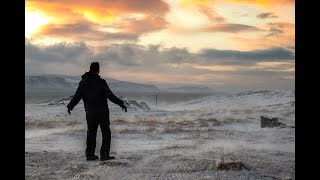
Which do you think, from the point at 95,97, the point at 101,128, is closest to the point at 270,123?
the point at 101,128

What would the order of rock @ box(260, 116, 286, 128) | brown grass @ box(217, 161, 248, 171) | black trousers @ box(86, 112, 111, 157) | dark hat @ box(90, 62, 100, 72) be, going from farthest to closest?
1. rock @ box(260, 116, 286, 128)
2. black trousers @ box(86, 112, 111, 157)
3. dark hat @ box(90, 62, 100, 72)
4. brown grass @ box(217, 161, 248, 171)

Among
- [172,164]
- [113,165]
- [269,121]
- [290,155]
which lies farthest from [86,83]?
[269,121]

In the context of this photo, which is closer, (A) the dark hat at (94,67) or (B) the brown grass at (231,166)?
(B) the brown grass at (231,166)

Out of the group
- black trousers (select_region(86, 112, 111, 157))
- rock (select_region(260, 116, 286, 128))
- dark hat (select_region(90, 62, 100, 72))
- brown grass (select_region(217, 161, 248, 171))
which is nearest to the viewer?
brown grass (select_region(217, 161, 248, 171))

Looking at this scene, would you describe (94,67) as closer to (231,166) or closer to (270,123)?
(231,166)

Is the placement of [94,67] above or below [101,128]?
above

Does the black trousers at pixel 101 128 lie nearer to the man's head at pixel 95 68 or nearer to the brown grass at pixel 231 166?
the man's head at pixel 95 68

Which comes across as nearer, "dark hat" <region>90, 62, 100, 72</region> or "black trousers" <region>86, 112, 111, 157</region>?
"dark hat" <region>90, 62, 100, 72</region>

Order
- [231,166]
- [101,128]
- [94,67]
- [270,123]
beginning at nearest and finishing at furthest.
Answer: [231,166]
[94,67]
[101,128]
[270,123]

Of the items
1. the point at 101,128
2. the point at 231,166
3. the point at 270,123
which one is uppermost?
the point at 101,128

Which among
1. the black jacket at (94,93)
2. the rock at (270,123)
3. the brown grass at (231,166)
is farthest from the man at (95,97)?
the rock at (270,123)

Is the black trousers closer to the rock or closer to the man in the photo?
the man

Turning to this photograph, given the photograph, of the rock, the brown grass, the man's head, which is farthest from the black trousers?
the rock
